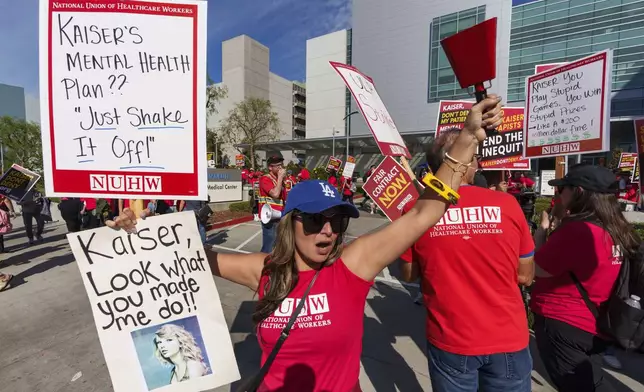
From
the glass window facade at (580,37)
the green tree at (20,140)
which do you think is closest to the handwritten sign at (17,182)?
the green tree at (20,140)

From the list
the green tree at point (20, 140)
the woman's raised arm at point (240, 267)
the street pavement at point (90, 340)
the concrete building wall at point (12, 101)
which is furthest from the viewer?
the concrete building wall at point (12, 101)

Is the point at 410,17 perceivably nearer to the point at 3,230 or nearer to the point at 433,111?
the point at 433,111

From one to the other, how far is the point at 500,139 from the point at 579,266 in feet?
11.1

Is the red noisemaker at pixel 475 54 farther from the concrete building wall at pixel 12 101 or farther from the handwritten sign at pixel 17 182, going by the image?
the concrete building wall at pixel 12 101

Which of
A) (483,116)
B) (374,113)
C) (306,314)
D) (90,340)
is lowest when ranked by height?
(90,340)

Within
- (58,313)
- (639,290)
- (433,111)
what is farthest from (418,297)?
(433,111)

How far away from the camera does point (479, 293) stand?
1.70m

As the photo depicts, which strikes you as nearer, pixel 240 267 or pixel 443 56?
pixel 240 267

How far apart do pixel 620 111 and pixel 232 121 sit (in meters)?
45.6

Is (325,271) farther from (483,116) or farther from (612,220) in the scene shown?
(612,220)

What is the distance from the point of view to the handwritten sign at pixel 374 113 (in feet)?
6.23

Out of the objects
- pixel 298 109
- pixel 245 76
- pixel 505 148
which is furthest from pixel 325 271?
pixel 298 109

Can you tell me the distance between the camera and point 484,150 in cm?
485

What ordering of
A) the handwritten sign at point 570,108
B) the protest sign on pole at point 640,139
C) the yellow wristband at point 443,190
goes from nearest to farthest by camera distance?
1. the yellow wristband at point 443,190
2. the handwritten sign at point 570,108
3. the protest sign on pole at point 640,139
